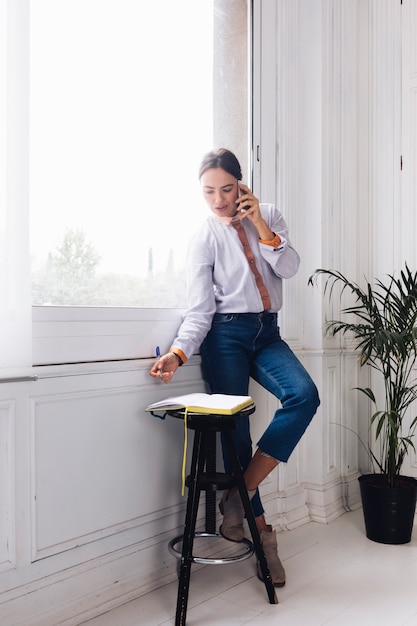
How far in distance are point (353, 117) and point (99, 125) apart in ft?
6.00

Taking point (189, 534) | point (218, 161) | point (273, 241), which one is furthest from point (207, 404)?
point (218, 161)

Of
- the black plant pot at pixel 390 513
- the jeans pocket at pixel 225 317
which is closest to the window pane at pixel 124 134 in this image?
the jeans pocket at pixel 225 317

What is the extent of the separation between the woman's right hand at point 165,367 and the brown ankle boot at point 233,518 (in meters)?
0.53

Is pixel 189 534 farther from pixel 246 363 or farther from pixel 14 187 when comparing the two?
pixel 14 187

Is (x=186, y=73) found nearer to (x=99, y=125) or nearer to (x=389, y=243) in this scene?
(x=99, y=125)

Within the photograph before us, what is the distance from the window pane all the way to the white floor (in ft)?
3.54

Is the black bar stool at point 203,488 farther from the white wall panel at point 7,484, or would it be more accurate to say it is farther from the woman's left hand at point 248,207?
the woman's left hand at point 248,207

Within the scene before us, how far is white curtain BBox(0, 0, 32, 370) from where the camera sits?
1.71 meters

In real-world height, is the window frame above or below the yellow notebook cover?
above

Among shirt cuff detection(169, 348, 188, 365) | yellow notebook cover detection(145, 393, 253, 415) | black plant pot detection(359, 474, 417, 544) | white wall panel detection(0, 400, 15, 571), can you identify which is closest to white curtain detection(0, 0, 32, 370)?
white wall panel detection(0, 400, 15, 571)

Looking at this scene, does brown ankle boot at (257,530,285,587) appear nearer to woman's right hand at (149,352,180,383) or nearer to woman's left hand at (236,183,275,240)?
woman's right hand at (149,352,180,383)

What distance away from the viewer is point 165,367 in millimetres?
2287

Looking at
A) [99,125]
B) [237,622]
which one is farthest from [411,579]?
[99,125]

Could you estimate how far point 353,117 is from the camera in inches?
138
